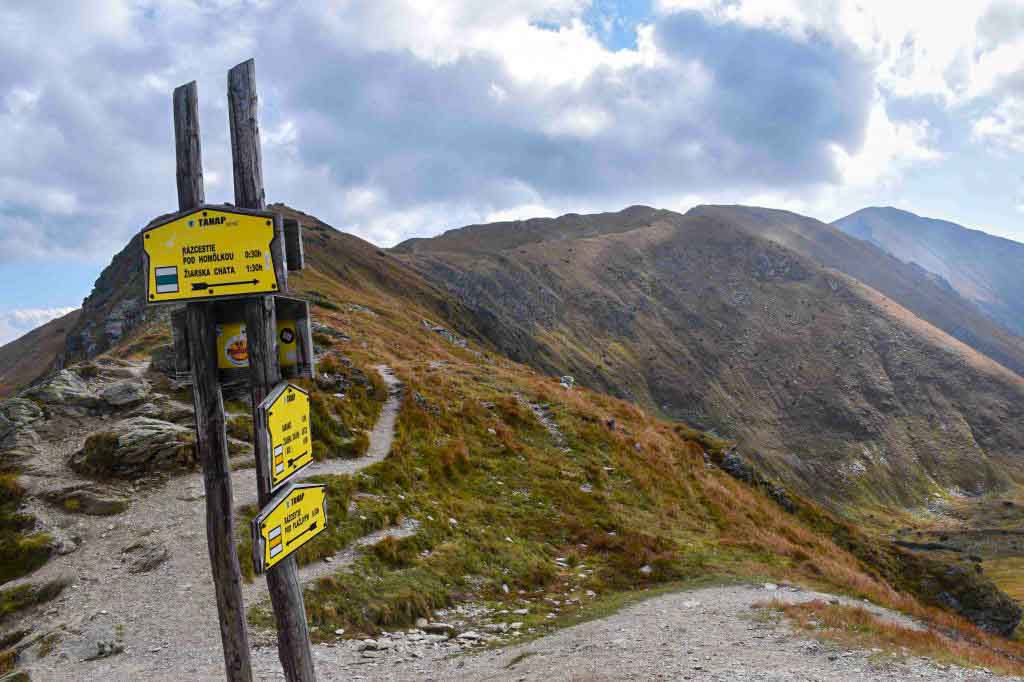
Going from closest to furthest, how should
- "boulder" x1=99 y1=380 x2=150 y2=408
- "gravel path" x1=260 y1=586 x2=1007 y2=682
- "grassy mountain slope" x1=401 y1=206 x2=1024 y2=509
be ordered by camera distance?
"gravel path" x1=260 y1=586 x2=1007 y2=682 → "boulder" x1=99 y1=380 x2=150 y2=408 → "grassy mountain slope" x1=401 y1=206 x2=1024 y2=509

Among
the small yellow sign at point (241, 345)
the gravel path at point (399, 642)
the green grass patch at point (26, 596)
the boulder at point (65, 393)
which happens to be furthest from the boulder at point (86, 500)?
the small yellow sign at point (241, 345)

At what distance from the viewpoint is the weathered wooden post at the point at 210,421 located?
646 cm

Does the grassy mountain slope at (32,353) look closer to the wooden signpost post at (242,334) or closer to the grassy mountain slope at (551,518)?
the grassy mountain slope at (551,518)

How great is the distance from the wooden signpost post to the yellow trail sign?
1 centimetres

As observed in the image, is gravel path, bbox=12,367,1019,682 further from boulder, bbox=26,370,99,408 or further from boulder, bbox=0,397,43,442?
boulder, bbox=26,370,99,408

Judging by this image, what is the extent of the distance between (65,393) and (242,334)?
1850 centimetres

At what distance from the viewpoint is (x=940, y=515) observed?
119 m

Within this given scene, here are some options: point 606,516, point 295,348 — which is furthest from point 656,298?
point 295,348

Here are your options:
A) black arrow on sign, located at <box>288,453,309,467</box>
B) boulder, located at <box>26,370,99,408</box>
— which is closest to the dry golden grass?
black arrow on sign, located at <box>288,453,309,467</box>

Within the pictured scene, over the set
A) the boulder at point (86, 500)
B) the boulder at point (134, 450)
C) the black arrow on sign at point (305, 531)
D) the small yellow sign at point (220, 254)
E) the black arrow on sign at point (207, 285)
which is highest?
the small yellow sign at point (220, 254)

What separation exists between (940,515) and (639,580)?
131577mm

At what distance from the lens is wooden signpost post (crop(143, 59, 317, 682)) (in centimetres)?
615

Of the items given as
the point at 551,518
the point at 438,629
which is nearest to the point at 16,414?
the point at 438,629

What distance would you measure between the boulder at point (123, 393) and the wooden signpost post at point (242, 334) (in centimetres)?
1706
